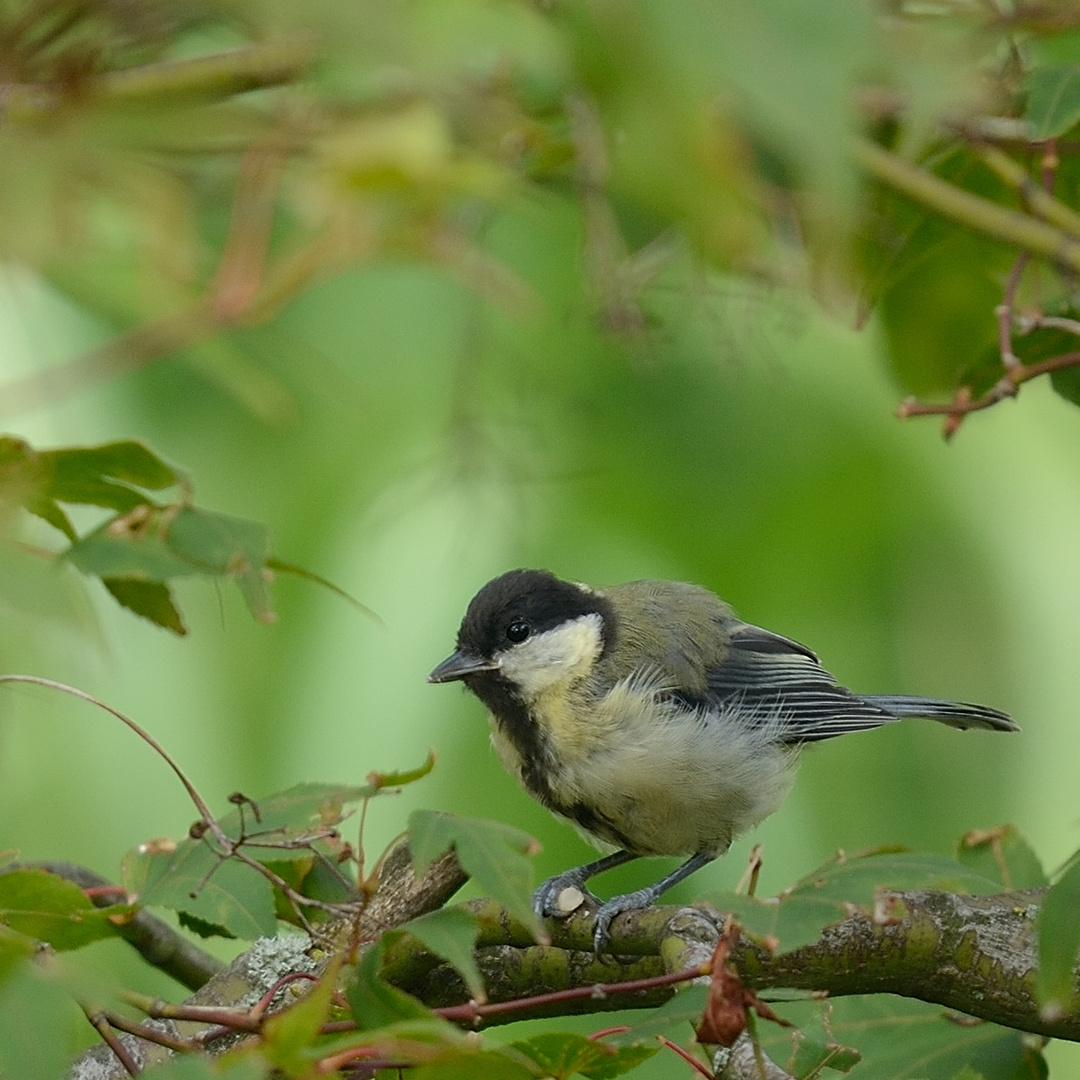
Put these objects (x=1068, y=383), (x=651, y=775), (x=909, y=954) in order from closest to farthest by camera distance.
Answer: (x=909, y=954)
(x=1068, y=383)
(x=651, y=775)

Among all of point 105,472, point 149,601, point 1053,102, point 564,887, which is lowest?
point 564,887

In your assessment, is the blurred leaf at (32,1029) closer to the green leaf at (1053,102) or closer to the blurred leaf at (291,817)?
the blurred leaf at (291,817)

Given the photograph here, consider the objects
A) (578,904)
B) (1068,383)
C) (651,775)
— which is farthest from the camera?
(651,775)

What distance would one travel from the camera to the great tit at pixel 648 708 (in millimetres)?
1750

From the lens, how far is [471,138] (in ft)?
5.57

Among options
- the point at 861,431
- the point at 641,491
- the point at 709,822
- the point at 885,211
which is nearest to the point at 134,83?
the point at 885,211

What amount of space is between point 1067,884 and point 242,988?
2.38ft

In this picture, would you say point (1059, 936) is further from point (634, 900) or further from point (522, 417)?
point (522, 417)

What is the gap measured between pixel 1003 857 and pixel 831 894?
23.7 inches

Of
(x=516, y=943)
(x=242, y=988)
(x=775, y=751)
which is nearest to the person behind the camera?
(x=516, y=943)

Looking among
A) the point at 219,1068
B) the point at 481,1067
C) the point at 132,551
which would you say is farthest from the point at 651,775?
the point at 219,1068

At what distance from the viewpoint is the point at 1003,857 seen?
4.44ft

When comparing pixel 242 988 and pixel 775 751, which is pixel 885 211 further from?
pixel 242 988

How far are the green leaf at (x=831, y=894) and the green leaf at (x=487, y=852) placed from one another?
0.36ft
